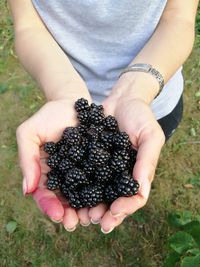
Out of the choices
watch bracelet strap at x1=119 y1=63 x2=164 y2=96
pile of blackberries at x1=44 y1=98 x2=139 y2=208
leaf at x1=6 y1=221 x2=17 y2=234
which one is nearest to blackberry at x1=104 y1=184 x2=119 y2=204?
pile of blackberries at x1=44 y1=98 x2=139 y2=208

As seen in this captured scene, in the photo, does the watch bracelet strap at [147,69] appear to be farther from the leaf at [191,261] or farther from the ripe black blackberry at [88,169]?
the leaf at [191,261]

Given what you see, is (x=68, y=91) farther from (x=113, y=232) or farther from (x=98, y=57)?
(x=113, y=232)

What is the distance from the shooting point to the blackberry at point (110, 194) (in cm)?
136

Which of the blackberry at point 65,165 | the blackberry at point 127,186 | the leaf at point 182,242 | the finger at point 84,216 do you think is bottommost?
the leaf at point 182,242

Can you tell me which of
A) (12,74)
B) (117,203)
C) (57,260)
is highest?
(117,203)

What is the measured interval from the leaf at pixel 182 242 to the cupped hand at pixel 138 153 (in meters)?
0.54

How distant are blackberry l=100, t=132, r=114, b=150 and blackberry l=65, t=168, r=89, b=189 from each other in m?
0.14

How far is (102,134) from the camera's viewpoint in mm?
1495

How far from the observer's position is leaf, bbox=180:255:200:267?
5.45 ft

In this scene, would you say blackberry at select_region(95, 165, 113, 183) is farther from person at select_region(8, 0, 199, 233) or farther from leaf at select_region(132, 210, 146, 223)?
leaf at select_region(132, 210, 146, 223)

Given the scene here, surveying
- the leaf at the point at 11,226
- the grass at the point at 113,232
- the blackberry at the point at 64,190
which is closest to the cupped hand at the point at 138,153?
the blackberry at the point at 64,190

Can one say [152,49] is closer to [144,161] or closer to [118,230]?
[144,161]

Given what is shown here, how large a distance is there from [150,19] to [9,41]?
223cm

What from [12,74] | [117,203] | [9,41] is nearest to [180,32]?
[117,203]
